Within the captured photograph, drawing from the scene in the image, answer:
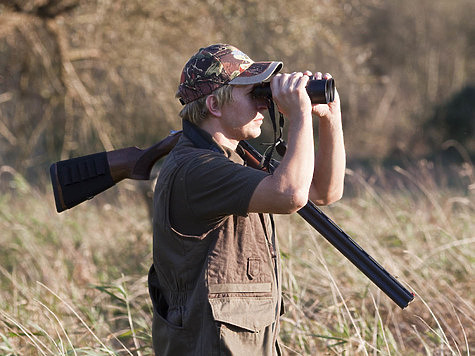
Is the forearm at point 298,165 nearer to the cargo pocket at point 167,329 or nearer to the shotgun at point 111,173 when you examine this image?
the shotgun at point 111,173

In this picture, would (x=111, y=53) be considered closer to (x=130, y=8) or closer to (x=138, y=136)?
(x=130, y=8)

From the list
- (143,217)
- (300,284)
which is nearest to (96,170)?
(300,284)

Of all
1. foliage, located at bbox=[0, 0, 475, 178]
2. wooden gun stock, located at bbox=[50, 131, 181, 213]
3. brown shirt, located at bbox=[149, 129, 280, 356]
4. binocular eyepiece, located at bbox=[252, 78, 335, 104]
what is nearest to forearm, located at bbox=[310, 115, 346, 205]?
binocular eyepiece, located at bbox=[252, 78, 335, 104]

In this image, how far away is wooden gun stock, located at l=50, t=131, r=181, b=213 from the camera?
2.62 m

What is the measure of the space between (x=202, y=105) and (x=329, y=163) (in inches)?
22.1

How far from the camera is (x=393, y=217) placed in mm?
4789

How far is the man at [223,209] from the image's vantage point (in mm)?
1943

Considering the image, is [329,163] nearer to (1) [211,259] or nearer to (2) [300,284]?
(1) [211,259]

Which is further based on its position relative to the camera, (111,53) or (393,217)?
(111,53)

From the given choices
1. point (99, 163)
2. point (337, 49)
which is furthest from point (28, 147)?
point (99, 163)

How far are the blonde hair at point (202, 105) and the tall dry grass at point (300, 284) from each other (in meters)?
0.92

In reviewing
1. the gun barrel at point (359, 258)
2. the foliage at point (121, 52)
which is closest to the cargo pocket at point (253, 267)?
the gun barrel at point (359, 258)

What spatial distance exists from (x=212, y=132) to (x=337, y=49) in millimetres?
5029

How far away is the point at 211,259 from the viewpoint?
2.03 meters
